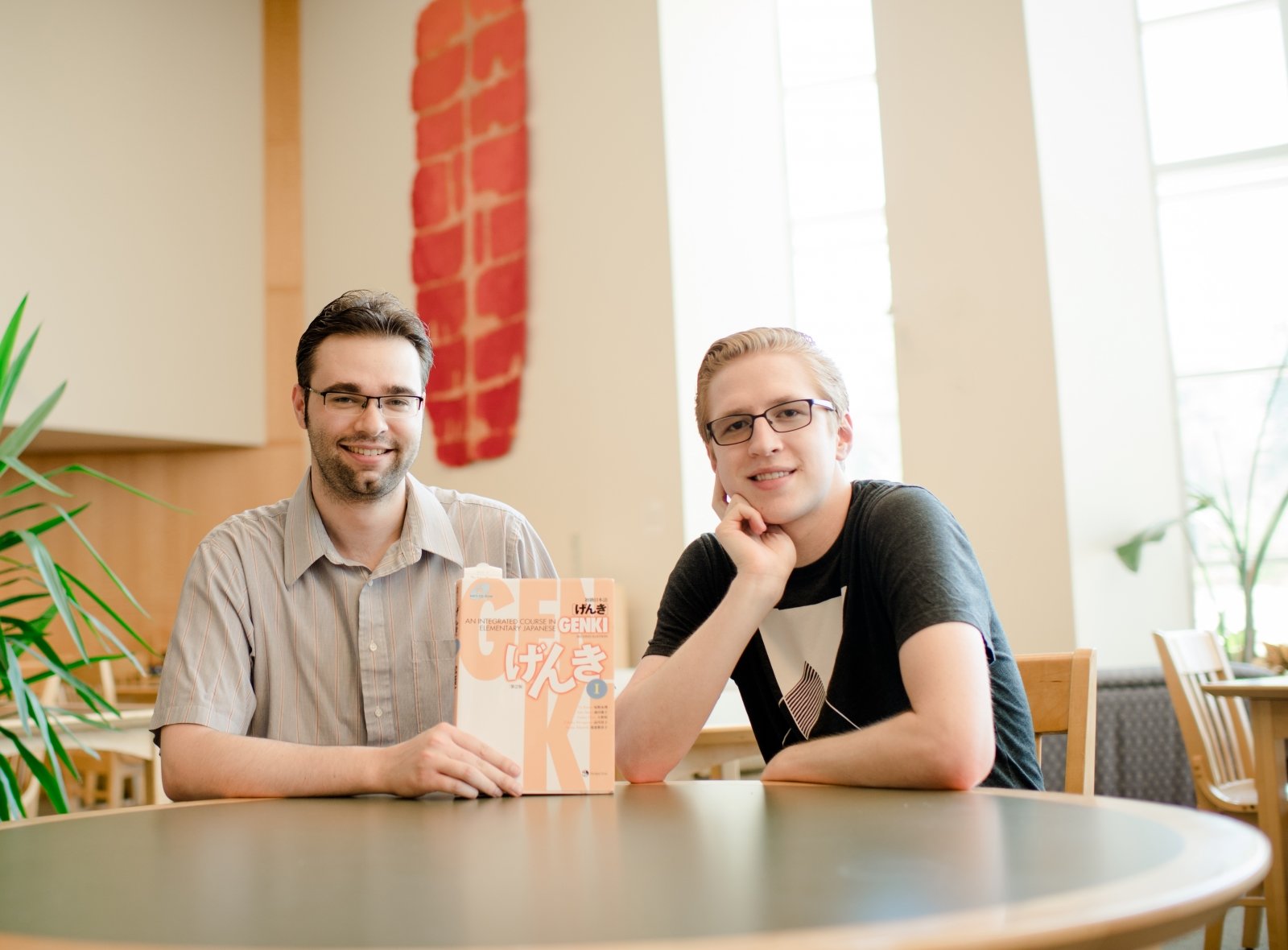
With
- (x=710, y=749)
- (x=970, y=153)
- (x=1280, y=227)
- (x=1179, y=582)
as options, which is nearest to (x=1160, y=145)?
(x=1280, y=227)

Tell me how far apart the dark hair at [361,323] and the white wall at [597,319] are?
3500mm

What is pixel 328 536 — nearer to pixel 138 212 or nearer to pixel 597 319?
pixel 597 319

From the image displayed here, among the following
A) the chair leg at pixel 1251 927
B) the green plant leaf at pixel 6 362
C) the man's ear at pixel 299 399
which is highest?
the green plant leaf at pixel 6 362

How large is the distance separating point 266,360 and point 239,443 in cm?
50

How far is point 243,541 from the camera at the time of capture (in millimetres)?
1791

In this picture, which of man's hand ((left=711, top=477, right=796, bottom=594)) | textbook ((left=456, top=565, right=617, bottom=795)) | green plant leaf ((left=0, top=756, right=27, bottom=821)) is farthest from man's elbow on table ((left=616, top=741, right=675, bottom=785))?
green plant leaf ((left=0, top=756, right=27, bottom=821))

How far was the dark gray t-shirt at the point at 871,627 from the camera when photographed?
1.43m

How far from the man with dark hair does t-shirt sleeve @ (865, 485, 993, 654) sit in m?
0.68

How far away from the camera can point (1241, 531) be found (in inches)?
195

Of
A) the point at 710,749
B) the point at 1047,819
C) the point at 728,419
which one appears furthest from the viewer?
the point at 710,749

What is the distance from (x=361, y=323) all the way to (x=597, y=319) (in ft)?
12.6

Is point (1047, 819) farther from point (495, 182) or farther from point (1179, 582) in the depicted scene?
point (495, 182)

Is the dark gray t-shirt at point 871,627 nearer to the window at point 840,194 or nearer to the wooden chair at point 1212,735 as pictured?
the wooden chair at point 1212,735

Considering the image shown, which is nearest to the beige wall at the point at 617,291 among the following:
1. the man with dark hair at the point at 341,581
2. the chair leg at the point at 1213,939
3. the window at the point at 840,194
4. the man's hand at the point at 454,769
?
the window at the point at 840,194
